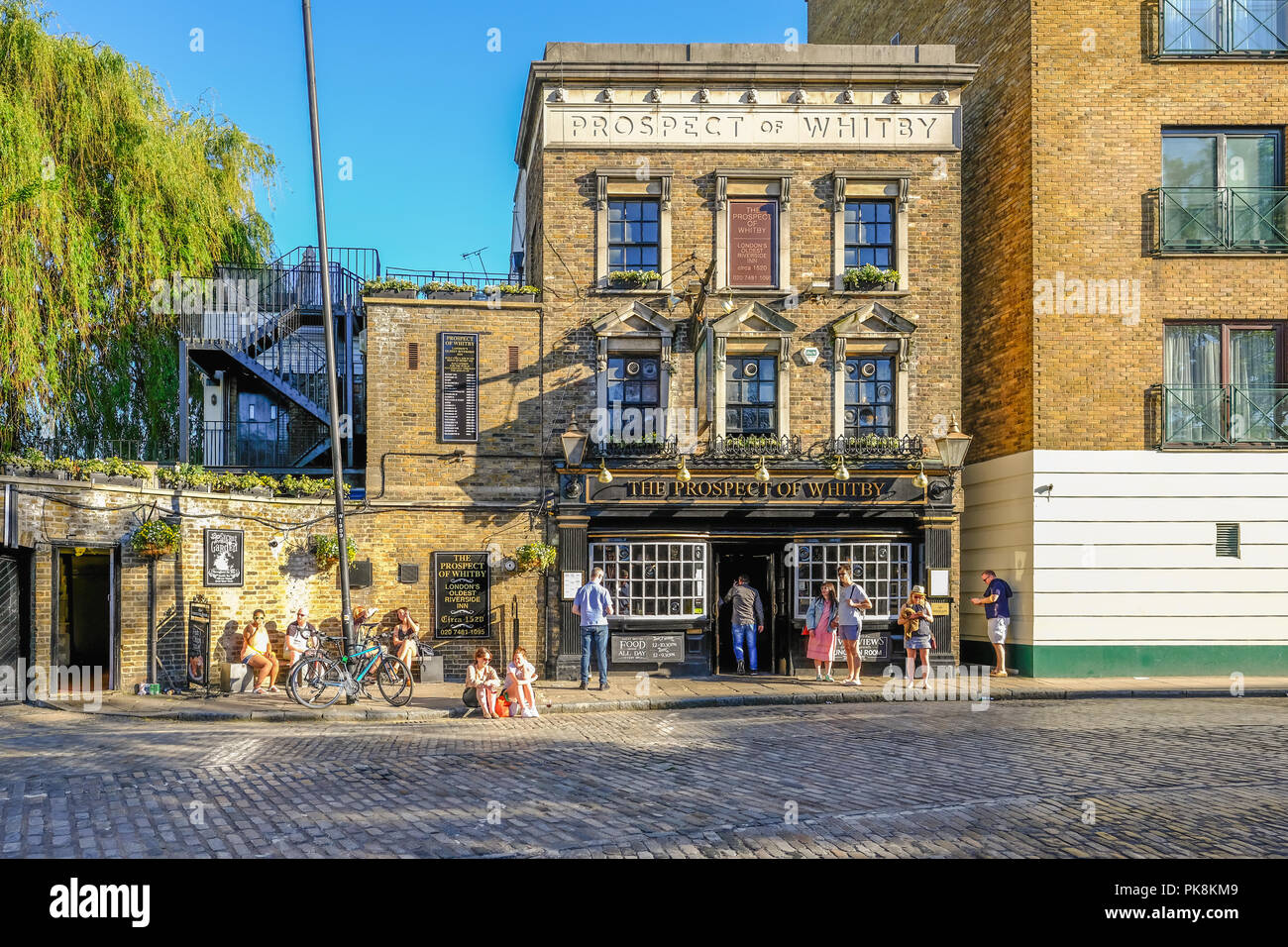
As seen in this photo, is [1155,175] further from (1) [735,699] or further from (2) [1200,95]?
(1) [735,699]

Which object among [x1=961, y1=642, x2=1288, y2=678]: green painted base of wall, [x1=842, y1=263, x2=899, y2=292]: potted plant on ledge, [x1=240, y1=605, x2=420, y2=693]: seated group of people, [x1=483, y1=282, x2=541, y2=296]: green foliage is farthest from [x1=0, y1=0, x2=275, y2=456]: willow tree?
[x1=961, y1=642, x2=1288, y2=678]: green painted base of wall

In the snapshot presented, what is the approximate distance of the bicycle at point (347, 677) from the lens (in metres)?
13.9

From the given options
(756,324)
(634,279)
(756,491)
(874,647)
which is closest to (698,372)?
(756,324)

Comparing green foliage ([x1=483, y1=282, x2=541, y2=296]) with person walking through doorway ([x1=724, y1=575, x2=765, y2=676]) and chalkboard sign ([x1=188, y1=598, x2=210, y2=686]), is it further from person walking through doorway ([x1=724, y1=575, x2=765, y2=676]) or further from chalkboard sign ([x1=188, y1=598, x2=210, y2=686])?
chalkboard sign ([x1=188, y1=598, x2=210, y2=686])

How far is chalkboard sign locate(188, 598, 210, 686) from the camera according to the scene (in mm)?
15062

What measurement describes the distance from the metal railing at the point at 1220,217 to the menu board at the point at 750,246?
7109 millimetres

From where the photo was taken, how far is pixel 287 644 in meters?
15.4

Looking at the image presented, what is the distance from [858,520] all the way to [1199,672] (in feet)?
21.6

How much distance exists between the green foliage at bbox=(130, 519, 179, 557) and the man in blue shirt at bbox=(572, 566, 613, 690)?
21.4 feet

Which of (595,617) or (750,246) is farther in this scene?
(750,246)

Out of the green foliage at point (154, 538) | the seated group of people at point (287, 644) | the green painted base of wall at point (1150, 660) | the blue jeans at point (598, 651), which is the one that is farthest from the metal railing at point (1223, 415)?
the green foliage at point (154, 538)

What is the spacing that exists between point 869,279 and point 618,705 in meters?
9.20

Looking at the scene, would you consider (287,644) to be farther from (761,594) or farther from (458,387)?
(761,594)
